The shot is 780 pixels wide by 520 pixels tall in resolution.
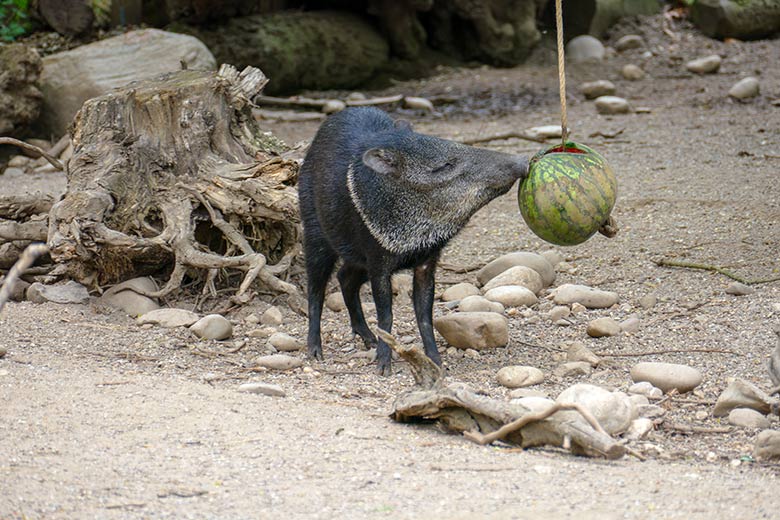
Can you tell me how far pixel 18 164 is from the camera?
29.1ft

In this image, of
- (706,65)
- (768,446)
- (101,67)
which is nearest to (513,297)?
(768,446)

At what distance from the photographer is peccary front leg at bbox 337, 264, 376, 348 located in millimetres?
4938

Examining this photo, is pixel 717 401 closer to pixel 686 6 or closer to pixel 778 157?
pixel 778 157

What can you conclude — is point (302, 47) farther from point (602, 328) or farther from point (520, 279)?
point (602, 328)

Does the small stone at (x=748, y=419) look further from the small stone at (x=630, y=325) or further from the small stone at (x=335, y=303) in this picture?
the small stone at (x=335, y=303)

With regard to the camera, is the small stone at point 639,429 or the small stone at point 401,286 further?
the small stone at point 401,286

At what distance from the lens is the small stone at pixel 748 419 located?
11.7 ft

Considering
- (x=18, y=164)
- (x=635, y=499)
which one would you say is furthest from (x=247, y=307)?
(x=18, y=164)

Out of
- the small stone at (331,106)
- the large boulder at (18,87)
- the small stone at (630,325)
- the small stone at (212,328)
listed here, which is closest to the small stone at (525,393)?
the small stone at (630,325)

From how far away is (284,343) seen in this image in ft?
16.1

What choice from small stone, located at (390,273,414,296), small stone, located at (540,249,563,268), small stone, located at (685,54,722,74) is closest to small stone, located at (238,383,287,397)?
small stone, located at (390,273,414,296)

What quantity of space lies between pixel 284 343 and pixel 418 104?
6241mm

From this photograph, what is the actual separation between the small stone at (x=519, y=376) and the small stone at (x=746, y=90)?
6996 mm

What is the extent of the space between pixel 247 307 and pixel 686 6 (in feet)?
36.2
